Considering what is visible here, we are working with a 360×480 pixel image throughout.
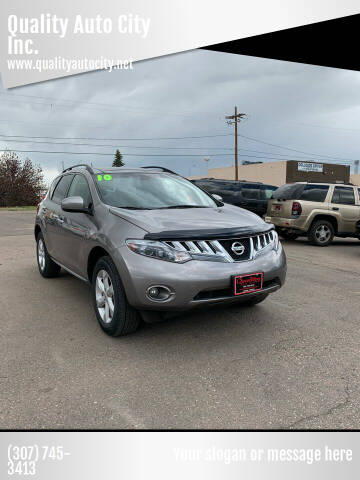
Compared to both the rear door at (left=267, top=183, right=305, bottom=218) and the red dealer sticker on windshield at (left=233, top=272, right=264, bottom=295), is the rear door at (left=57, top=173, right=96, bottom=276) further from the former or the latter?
the rear door at (left=267, top=183, right=305, bottom=218)

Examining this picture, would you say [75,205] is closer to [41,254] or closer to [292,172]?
[41,254]

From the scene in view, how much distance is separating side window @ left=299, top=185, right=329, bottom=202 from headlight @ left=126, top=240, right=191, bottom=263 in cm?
745

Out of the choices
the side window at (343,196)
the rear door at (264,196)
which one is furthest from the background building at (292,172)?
the side window at (343,196)

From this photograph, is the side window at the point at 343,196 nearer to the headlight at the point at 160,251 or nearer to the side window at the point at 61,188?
the side window at the point at 61,188

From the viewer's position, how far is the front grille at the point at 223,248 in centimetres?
306

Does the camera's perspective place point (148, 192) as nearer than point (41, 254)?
Yes

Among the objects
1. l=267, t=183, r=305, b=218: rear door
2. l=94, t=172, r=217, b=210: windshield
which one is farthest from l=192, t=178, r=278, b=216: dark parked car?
l=94, t=172, r=217, b=210: windshield

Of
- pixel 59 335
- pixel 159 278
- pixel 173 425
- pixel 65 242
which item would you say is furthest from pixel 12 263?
pixel 173 425

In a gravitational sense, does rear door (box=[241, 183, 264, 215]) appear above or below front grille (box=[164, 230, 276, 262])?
above

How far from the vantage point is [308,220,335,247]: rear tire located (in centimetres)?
973

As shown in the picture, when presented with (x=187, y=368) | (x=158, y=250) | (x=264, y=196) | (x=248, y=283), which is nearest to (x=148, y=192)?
(x=158, y=250)

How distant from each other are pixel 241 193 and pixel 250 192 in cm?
37

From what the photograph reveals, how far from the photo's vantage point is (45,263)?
572 cm

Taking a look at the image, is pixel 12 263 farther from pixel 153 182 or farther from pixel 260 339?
pixel 260 339
